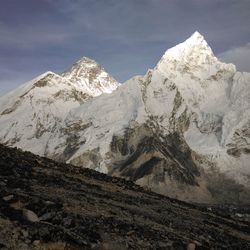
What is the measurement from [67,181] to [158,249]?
1062cm

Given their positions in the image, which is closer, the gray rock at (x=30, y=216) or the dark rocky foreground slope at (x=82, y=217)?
the dark rocky foreground slope at (x=82, y=217)

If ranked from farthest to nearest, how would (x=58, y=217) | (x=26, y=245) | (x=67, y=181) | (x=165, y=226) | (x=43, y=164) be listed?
(x=43, y=164), (x=67, y=181), (x=165, y=226), (x=58, y=217), (x=26, y=245)

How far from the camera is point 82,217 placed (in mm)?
22844

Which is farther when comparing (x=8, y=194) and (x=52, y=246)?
(x=8, y=194)

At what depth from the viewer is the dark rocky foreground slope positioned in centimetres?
1936

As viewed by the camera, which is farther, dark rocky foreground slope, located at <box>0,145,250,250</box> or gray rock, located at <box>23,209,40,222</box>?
gray rock, located at <box>23,209,40,222</box>

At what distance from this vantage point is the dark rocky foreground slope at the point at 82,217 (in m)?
19.4

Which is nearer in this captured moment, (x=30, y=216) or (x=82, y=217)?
(x=30, y=216)

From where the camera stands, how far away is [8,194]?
22.7 metres

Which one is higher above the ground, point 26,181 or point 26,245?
point 26,181

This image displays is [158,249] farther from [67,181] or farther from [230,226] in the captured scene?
[230,226]

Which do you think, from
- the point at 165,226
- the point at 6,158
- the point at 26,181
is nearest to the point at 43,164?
the point at 6,158

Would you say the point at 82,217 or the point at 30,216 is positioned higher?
the point at 82,217

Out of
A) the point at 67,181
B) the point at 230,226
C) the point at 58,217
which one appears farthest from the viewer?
the point at 230,226
